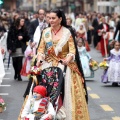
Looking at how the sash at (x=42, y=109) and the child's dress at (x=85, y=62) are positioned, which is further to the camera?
the child's dress at (x=85, y=62)

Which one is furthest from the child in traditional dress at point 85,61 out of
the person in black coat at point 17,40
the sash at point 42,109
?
the sash at point 42,109

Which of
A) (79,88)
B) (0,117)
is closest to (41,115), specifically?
(79,88)

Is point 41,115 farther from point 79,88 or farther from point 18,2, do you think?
point 18,2

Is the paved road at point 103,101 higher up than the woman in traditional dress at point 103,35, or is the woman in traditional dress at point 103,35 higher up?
the paved road at point 103,101

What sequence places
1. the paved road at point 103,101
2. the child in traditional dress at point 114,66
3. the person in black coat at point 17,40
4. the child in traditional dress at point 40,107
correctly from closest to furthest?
the child in traditional dress at point 40,107
the paved road at point 103,101
the child in traditional dress at point 114,66
the person in black coat at point 17,40

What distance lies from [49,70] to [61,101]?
0.45 meters

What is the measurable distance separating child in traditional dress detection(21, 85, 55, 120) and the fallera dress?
1.72 ft

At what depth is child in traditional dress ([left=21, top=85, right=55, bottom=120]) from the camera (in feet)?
31.0

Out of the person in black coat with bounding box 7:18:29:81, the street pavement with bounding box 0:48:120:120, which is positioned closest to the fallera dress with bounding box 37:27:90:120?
the street pavement with bounding box 0:48:120:120

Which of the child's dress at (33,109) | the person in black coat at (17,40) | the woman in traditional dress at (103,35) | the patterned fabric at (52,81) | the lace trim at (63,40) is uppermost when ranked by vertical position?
the lace trim at (63,40)

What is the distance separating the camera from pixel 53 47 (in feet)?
32.9

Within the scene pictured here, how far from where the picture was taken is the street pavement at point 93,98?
487 inches

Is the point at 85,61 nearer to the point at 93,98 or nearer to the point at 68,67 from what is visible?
Answer: the point at 93,98

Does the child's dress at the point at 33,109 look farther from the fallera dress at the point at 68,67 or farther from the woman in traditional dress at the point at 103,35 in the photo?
the woman in traditional dress at the point at 103,35
